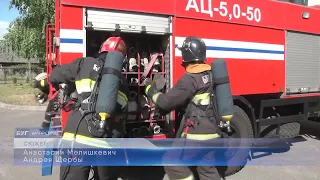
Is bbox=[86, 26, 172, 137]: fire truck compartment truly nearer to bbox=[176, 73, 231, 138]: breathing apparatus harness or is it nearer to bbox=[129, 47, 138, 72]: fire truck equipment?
bbox=[129, 47, 138, 72]: fire truck equipment

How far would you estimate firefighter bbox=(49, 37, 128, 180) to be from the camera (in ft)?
9.91

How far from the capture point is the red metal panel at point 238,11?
432 centimetres

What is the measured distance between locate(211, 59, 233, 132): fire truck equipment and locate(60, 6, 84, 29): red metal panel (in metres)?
1.59

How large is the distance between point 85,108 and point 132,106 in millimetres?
849

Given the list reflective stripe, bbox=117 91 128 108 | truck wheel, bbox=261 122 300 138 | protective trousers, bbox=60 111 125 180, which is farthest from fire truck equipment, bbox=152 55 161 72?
truck wheel, bbox=261 122 300 138

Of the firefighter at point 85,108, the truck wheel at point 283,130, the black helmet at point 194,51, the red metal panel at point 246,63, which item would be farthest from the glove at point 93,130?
the truck wheel at point 283,130

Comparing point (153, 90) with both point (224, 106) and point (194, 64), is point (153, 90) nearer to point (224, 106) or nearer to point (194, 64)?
point (194, 64)

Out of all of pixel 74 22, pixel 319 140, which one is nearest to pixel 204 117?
A: pixel 74 22

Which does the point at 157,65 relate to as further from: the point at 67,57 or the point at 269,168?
the point at 269,168

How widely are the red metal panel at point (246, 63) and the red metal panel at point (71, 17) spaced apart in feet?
4.20

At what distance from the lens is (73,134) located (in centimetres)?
304

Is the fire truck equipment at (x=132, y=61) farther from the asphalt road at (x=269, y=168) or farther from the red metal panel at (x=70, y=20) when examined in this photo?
the asphalt road at (x=269, y=168)

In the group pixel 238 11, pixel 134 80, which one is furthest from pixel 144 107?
pixel 238 11

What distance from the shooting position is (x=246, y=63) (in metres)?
4.89
